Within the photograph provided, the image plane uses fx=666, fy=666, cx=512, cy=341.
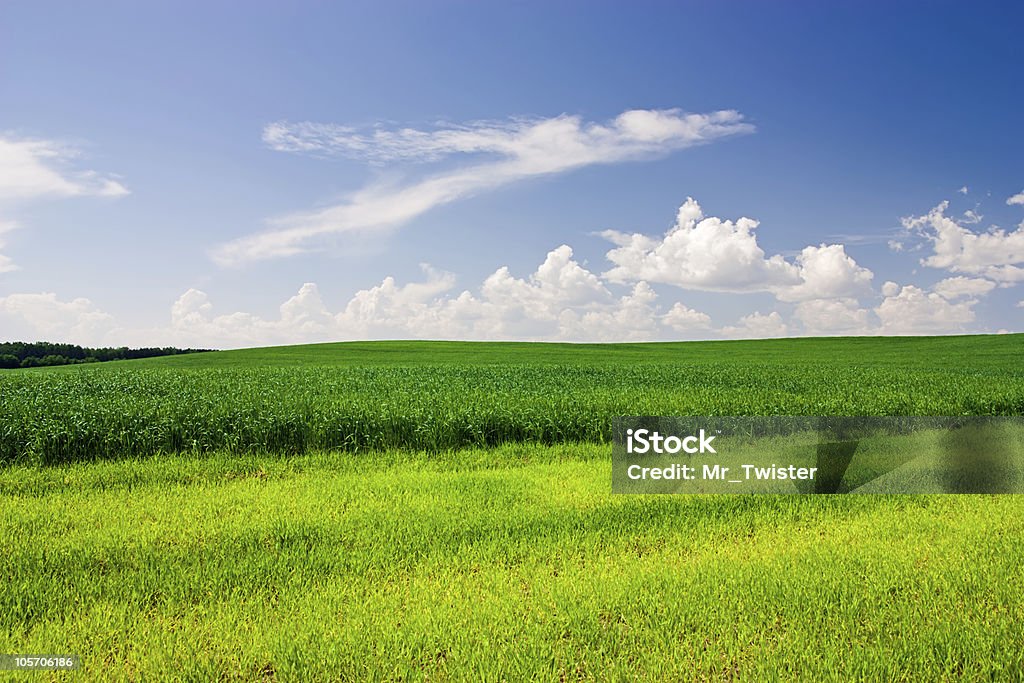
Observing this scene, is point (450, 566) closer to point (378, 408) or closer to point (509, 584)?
point (509, 584)

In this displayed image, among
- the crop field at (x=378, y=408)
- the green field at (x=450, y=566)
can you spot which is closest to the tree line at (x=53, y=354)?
the crop field at (x=378, y=408)

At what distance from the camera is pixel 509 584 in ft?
19.4

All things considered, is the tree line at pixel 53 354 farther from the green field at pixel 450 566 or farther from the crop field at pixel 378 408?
the green field at pixel 450 566

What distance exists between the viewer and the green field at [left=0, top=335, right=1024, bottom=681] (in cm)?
471

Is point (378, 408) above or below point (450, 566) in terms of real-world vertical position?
above

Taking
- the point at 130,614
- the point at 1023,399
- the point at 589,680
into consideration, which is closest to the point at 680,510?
the point at 589,680

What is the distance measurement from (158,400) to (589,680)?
15.0 metres

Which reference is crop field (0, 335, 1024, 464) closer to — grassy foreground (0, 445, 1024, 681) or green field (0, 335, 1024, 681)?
green field (0, 335, 1024, 681)

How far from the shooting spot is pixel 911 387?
21984mm

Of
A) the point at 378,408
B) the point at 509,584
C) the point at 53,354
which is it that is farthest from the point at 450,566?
the point at 53,354

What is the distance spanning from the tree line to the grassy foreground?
69902mm

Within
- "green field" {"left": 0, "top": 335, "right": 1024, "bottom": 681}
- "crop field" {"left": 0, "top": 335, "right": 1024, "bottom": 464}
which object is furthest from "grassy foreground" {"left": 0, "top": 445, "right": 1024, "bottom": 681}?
"crop field" {"left": 0, "top": 335, "right": 1024, "bottom": 464}

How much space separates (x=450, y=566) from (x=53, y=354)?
78.6m

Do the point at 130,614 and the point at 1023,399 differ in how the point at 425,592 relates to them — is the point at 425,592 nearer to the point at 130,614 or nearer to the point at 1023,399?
the point at 130,614
